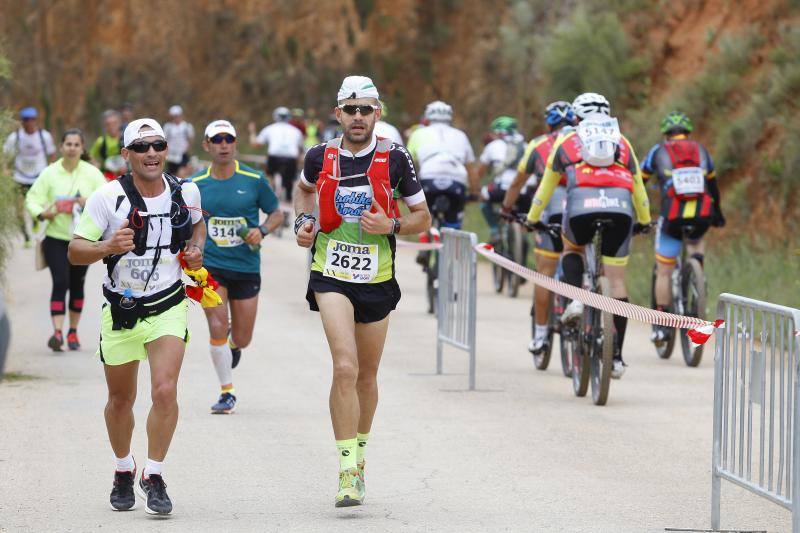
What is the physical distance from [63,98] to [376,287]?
50.9 meters

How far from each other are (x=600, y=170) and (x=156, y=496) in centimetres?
523

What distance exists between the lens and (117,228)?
8523 millimetres

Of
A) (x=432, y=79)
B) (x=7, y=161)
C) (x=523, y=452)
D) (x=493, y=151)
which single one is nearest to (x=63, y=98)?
(x=432, y=79)

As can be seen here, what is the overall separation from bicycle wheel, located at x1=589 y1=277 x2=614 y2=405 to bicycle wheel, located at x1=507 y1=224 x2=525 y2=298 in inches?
333

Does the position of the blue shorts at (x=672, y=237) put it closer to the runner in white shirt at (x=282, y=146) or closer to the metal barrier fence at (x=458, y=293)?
the metal barrier fence at (x=458, y=293)

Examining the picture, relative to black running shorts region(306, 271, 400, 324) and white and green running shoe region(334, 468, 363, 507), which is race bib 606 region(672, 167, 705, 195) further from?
white and green running shoe region(334, 468, 363, 507)

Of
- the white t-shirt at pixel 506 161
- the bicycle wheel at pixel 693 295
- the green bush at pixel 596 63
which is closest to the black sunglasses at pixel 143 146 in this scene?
the bicycle wheel at pixel 693 295

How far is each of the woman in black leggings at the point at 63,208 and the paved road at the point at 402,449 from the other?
45 centimetres

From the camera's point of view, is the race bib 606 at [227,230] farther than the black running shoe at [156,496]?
Yes

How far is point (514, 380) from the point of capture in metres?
14.1

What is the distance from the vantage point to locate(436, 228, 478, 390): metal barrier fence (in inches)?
524

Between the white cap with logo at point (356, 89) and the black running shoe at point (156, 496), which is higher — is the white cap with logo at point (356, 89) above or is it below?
above

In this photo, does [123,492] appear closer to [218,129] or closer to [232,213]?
[232,213]

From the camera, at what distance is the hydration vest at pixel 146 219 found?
27.8 ft
